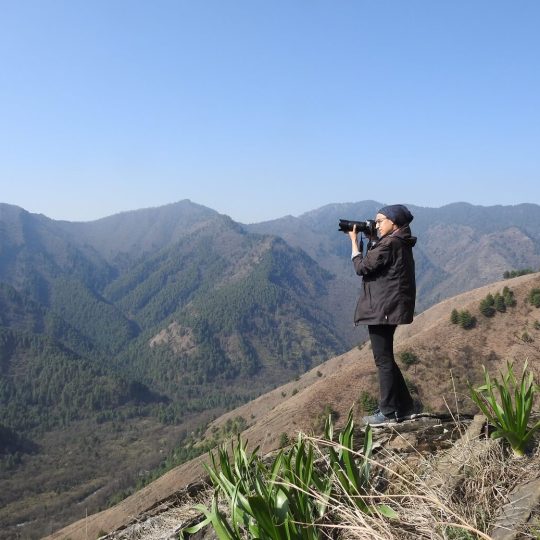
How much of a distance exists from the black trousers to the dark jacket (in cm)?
17

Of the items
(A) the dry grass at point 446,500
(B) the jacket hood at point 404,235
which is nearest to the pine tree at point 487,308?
(B) the jacket hood at point 404,235

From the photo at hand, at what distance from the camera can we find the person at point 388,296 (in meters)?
5.72

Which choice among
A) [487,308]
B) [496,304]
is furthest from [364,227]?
[496,304]

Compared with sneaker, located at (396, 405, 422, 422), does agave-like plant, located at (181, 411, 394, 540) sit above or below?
above

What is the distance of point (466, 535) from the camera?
246cm

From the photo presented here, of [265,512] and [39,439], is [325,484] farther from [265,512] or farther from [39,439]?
[39,439]

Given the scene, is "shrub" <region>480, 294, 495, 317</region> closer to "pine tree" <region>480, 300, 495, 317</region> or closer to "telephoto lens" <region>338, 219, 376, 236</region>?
"pine tree" <region>480, 300, 495, 317</region>

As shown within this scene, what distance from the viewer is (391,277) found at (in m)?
5.79

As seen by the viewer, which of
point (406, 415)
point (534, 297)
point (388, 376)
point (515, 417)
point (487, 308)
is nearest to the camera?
point (515, 417)

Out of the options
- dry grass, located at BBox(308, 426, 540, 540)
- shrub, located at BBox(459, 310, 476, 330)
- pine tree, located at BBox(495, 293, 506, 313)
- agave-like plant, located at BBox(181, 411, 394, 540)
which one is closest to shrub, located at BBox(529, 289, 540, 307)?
pine tree, located at BBox(495, 293, 506, 313)

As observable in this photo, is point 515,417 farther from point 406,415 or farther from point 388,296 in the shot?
point 388,296

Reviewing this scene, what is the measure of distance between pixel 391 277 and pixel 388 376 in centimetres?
113

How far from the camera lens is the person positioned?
5723 mm

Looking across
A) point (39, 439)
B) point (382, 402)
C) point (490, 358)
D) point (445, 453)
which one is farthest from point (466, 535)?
point (39, 439)
